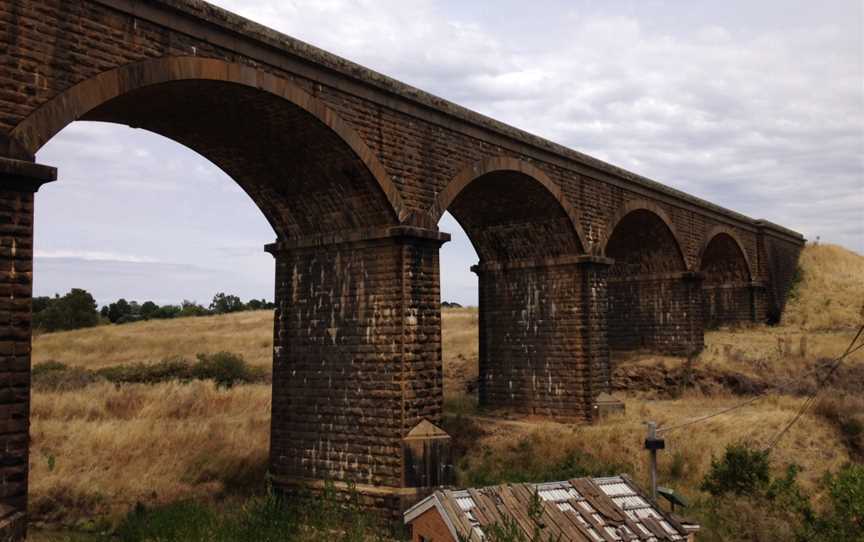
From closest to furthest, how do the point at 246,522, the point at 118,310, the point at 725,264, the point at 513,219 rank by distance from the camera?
the point at 246,522, the point at 513,219, the point at 725,264, the point at 118,310

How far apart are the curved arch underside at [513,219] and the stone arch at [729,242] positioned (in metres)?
9.03

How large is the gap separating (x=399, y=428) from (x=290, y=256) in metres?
4.03

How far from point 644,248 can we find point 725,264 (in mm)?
9272

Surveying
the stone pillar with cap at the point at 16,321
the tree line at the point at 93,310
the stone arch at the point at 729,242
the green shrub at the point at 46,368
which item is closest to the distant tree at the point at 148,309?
the tree line at the point at 93,310

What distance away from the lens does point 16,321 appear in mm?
7488

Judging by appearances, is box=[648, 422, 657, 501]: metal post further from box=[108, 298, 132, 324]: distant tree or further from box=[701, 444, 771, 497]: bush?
box=[108, 298, 132, 324]: distant tree

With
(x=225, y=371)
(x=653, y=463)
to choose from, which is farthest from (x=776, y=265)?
(x=653, y=463)

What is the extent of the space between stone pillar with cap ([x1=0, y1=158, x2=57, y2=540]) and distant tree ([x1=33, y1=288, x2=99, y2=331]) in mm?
41195

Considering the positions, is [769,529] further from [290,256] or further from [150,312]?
[150,312]

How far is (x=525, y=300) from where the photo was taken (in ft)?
61.5

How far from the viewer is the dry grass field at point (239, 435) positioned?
13.4 metres

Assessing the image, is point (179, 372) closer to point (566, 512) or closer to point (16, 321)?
point (16, 321)

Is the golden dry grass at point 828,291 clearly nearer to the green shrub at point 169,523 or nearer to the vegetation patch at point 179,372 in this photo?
the vegetation patch at point 179,372

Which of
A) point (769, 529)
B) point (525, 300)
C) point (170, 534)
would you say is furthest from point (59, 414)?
point (769, 529)
